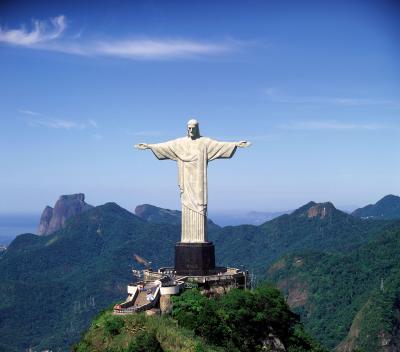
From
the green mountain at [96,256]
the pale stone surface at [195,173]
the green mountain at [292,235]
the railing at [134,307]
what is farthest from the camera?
the green mountain at [292,235]

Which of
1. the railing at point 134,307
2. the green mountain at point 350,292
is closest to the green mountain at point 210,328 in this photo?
the railing at point 134,307

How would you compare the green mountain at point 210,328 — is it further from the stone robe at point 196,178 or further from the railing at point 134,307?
the stone robe at point 196,178

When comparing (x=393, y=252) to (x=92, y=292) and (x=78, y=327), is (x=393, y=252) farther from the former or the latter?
(x=92, y=292)

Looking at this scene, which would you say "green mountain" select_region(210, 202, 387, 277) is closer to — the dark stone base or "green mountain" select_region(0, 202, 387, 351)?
"green mountain" select_region(0, 202, 387, 351)

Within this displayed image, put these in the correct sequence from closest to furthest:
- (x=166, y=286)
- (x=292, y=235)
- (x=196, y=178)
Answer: (x=166, y=286) → (x=196, y=178) → (x=292, y=235)

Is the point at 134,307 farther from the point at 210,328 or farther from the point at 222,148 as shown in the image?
the point at 222,148

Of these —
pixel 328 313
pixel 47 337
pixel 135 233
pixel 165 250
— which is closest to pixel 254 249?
pixel 165 250

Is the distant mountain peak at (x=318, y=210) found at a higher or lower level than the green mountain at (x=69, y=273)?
higher

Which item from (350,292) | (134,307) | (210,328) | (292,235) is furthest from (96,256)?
(210,328)
